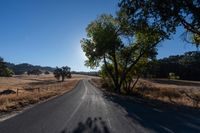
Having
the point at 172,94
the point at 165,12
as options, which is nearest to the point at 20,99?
the point at 165,12

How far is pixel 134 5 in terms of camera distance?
2584 cm

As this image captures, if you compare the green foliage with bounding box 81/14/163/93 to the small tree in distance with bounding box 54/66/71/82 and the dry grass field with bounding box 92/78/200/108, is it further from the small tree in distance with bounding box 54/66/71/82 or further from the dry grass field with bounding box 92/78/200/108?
the small tree in distance with bounding box 54/66/71/82

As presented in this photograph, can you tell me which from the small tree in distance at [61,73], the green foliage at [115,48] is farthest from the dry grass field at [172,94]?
the small tree in distance at [61,73]

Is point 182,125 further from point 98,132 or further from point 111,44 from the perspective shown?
point 111,44

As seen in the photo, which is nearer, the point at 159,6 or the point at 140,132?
the point at 140,132

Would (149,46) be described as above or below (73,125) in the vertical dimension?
above

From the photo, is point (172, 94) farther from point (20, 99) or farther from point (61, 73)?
point (61, 73)

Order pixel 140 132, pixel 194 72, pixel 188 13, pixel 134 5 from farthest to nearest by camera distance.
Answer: pixel 194 72
pixel 134 5
pixel 188 13
pixel 140 132

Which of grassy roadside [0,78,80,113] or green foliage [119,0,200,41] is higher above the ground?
Answer: green foliage [119,0,200,41]

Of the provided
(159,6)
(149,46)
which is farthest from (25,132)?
(149,46)

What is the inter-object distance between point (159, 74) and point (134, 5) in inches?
5498

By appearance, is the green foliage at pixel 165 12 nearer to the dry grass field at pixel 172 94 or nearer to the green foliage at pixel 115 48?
the dry grass field at pixel 172 94

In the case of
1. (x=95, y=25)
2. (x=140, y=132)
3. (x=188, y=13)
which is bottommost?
(x=140, y=132)

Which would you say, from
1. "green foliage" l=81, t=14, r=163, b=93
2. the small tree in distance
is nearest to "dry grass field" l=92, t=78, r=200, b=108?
"green foliage" l=81, t=14, r=163, b=93
